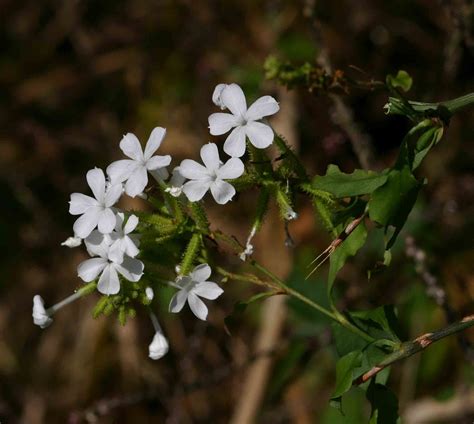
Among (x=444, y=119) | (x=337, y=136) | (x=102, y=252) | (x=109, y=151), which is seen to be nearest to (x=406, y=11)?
(x=337, y=136)

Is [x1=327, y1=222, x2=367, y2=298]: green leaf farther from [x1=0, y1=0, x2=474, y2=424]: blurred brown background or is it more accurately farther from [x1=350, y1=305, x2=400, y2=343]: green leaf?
[x1=0, y1=0, x2=474, y2=424]: blurred brown background

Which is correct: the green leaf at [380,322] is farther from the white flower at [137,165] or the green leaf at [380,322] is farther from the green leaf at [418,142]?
the white flower at [137,165]

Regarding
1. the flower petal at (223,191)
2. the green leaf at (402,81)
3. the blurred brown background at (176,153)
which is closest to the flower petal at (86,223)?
the flower petal at (223,191)

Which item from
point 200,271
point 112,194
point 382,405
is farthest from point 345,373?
point 112,194

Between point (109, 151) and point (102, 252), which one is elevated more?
point (102, 252)

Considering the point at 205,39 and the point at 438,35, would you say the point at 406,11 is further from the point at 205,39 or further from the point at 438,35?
the point at 205,39

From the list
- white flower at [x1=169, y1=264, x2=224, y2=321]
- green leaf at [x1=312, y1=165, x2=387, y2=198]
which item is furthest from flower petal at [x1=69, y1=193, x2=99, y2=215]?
green leaf at [x1=312, y1=165, x2=387, y2=198]
